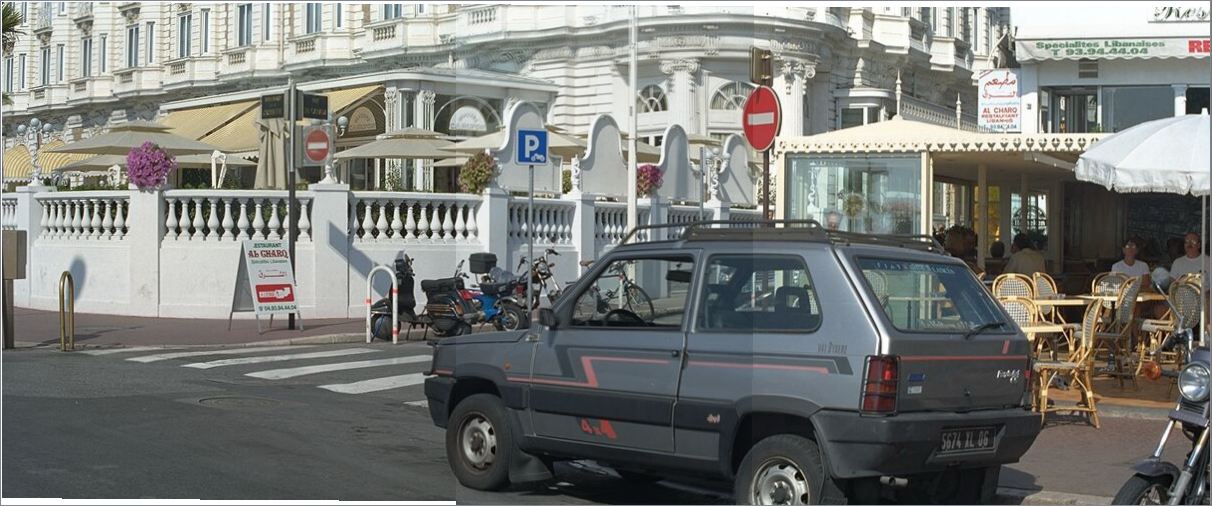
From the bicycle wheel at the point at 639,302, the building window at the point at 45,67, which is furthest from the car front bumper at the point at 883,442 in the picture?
the building window at the point at 45,67

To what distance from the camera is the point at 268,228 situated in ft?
72.6

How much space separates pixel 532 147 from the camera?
18453 mm

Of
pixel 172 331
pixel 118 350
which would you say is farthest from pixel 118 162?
pixel 118 350

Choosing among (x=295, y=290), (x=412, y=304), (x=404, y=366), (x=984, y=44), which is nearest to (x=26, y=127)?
(x=295, y=290)

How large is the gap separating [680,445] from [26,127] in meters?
19.5

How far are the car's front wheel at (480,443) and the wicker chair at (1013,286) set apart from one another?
22.4 ft

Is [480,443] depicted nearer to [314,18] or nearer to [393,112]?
[393,112]

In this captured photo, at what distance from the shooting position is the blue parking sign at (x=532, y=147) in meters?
18.4

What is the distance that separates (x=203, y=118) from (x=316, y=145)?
17.2m

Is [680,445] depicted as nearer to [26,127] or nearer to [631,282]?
[631,282]

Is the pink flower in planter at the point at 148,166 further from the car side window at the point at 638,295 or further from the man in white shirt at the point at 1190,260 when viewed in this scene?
the car side window at the point at 638,295

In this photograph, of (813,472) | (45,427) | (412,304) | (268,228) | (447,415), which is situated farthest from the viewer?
(268,228)

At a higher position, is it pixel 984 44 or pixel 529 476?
pixel 984 44

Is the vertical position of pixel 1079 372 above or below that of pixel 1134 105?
below
